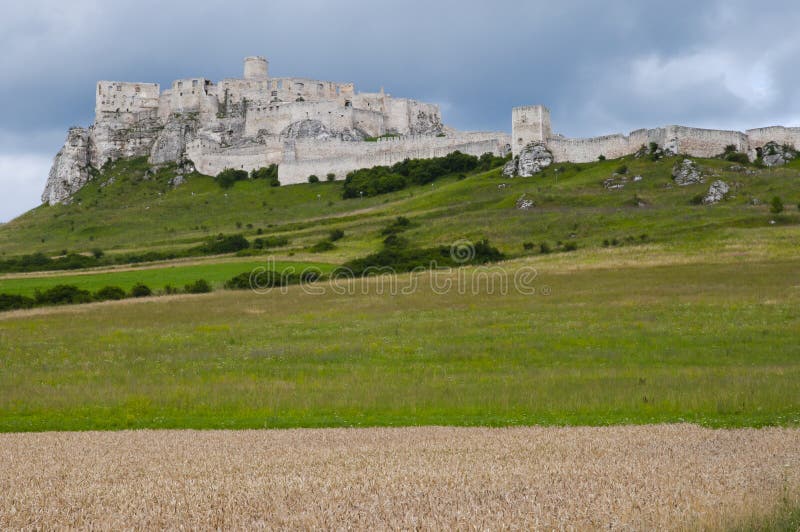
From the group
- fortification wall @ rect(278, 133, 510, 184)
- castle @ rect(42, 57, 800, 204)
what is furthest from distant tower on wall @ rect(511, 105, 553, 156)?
fortification wall @ rect(278, 133, 510, 184)

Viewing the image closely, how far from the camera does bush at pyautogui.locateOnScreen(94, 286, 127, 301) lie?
50.3 metres

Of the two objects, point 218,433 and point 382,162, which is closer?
point 218,433

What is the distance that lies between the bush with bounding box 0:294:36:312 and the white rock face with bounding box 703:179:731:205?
58.9 m

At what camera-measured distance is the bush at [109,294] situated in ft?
165

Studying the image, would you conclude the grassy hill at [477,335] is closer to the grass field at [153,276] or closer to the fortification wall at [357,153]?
the grass field at [153,276]

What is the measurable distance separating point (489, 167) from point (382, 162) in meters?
20.6

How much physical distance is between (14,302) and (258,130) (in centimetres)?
9521

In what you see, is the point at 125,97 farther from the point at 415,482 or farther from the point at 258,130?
the point at 415,482

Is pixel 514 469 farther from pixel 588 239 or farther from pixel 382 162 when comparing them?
pixel 382 162

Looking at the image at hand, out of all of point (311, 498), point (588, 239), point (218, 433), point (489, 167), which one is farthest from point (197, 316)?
point (489, 167)

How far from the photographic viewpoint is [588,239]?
212 ft

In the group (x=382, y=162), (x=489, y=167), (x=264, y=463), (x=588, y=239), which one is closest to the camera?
(x=264, y=463)

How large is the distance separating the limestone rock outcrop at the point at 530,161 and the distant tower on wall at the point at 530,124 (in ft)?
3.99

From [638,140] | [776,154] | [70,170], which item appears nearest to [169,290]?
[638,140]
